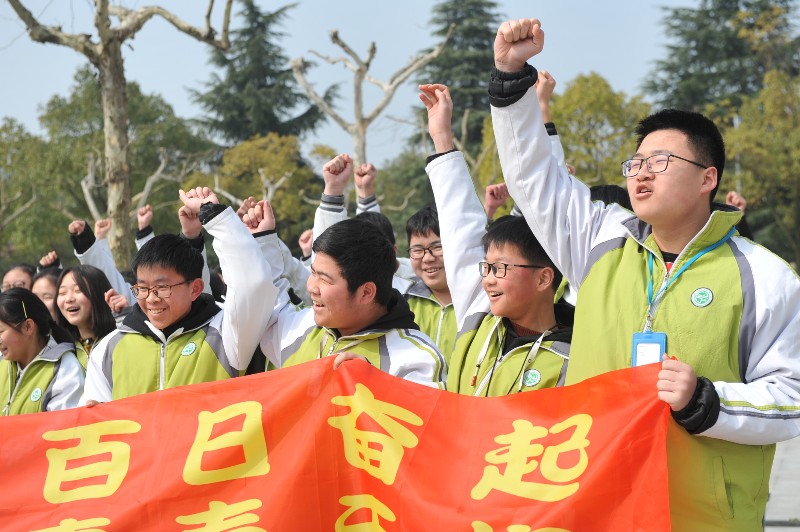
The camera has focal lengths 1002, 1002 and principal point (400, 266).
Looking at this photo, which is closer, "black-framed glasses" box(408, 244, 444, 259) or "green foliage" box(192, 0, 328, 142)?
"black-framed glasses" box(408, 244, 444, 259)

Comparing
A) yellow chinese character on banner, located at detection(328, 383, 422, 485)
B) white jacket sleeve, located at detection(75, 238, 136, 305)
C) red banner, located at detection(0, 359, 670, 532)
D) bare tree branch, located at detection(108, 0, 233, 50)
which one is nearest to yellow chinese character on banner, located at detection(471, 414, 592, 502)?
red banner, located at detection(0, 359, 670, 532)

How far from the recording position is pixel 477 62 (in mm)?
45562

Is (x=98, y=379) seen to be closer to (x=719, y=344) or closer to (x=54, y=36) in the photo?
(x=719, y=344)

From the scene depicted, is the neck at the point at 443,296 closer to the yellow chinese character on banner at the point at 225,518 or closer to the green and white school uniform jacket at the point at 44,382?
the green and white school uniform jacket at the point at 44,382

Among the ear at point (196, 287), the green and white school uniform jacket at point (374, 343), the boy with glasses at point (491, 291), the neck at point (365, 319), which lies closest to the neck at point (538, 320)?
the boy with glasses at point (491, 291)

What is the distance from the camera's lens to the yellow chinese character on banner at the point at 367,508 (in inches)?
129

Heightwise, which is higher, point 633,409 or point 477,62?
point 477,62

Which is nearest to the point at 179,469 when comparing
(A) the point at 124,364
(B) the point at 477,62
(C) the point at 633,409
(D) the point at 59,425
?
(D) the point at 59,425

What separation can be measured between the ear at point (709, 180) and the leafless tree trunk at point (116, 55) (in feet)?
33.3

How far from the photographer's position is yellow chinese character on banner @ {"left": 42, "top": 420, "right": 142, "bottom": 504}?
11.7 feet

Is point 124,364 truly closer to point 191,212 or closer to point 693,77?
point 191,212

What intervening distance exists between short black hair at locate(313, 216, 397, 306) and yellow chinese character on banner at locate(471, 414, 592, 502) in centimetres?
96

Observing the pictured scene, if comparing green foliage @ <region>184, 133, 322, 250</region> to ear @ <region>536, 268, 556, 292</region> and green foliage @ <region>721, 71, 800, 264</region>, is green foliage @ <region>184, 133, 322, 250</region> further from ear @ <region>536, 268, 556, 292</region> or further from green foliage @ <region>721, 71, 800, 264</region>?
ear @ <region>536, 268, 556, 292</region>

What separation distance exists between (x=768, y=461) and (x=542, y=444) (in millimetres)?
688
